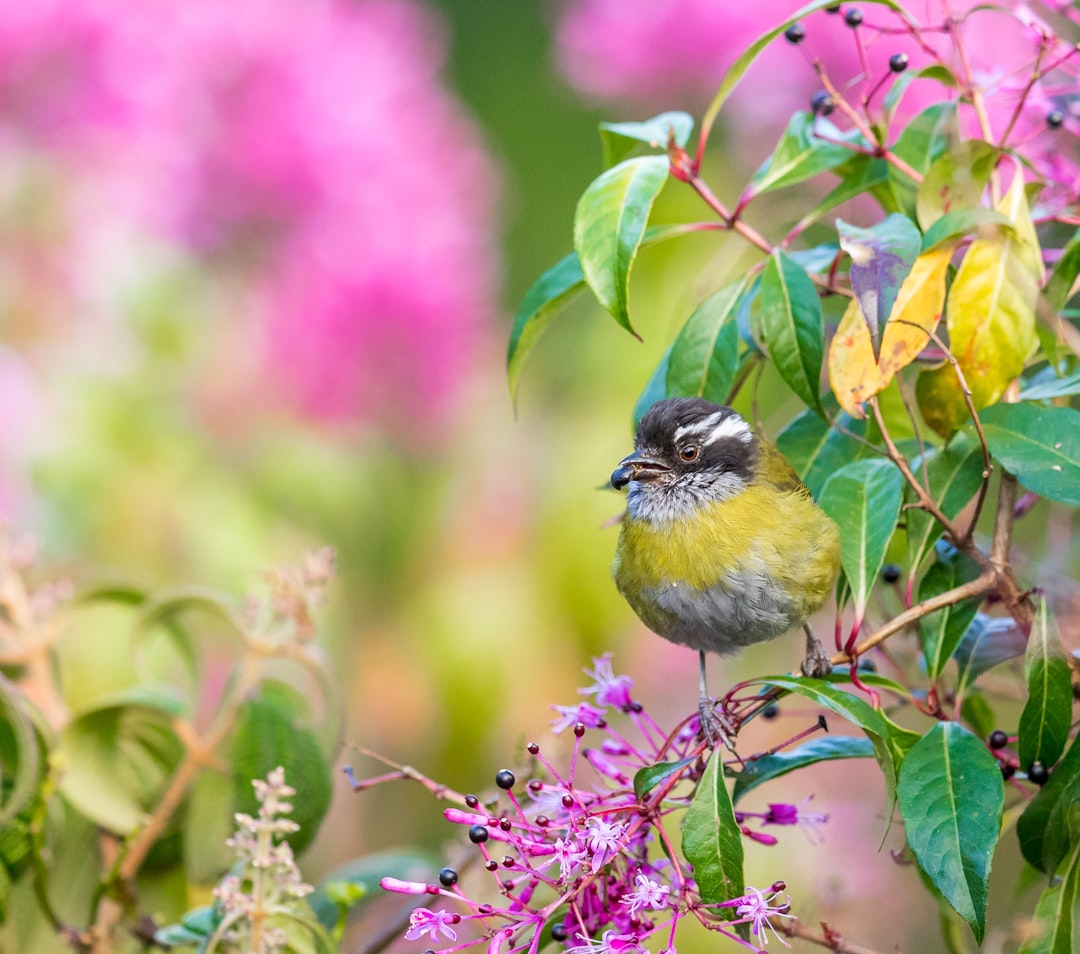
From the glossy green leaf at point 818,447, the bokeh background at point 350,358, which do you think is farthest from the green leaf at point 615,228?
the bokeh background at point 350,358

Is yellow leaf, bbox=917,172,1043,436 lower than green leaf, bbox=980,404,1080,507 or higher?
higher

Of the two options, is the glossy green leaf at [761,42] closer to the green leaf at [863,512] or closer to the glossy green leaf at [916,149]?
the glossy green leaf at [916,149]

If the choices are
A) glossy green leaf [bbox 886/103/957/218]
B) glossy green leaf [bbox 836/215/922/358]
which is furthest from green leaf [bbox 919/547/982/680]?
glossy green leaf [bbox 886/103/957/218]

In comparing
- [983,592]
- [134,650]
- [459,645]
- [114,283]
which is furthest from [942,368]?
[114,283]

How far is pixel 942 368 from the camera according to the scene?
1.20 m

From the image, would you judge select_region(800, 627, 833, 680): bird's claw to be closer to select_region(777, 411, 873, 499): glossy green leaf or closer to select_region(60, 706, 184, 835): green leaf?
select_region(777, 411, 873, 499): glossy green leaf

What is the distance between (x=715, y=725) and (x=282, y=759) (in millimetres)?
436

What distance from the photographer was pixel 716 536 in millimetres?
1509

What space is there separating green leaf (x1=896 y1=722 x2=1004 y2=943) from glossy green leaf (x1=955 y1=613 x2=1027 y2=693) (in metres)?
0.21

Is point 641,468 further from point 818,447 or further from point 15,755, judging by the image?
point 15,755

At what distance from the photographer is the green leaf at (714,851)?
978mm

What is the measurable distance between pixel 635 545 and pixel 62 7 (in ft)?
6.94

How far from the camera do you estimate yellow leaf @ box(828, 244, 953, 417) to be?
3.67ft

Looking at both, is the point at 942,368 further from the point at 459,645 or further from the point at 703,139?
the point at 459,645
